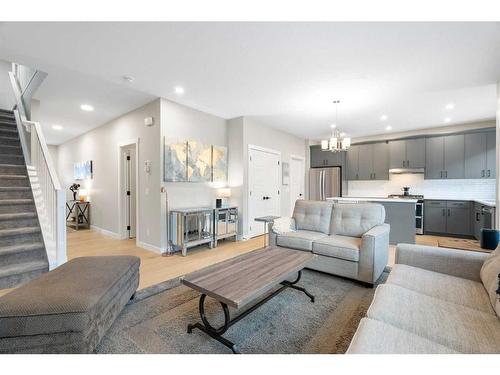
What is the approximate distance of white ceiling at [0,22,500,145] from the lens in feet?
6.88

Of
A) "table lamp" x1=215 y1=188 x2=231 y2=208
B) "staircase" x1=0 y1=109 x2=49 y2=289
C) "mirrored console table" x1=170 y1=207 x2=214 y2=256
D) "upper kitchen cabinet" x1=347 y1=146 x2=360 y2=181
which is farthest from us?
"upper kitchen cabinet" x1=347 y1=146 x2=360 y2=181

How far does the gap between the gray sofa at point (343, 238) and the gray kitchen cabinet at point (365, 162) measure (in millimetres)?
3502

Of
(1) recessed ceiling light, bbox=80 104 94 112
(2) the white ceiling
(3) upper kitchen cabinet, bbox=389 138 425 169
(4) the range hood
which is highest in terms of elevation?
(1) recessed ceiling light, bbox=80 104 94 112

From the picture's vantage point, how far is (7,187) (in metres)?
3.25

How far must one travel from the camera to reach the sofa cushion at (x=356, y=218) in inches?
117

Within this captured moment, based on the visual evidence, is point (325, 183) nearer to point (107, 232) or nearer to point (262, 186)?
point (262, 186)

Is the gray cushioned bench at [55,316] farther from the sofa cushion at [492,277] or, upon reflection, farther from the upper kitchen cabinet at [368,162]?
the upper kitchen cabinet at [368,162]

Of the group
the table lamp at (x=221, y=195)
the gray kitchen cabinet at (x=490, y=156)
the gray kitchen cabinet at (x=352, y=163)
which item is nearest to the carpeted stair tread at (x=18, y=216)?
the table lamp at (x=221, y=195)

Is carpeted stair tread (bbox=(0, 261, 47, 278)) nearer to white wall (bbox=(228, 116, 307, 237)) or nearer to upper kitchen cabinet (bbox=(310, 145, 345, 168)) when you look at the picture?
white wall (bbox=(228, 116, 307, 237))

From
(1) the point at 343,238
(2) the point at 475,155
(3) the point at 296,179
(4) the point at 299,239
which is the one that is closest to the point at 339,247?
(1) the point at 343,238

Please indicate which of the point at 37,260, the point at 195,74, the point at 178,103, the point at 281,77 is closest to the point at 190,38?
the point at 195,74

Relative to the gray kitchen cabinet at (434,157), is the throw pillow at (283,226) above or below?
below

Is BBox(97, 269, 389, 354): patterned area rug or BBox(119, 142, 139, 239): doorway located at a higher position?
BBox(119, 142, 139, 239): doorway

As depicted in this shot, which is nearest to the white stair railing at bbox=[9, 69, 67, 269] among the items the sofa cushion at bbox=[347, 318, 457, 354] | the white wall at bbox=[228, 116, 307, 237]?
the white wall at bbox=[228, 116, 307, 237]
